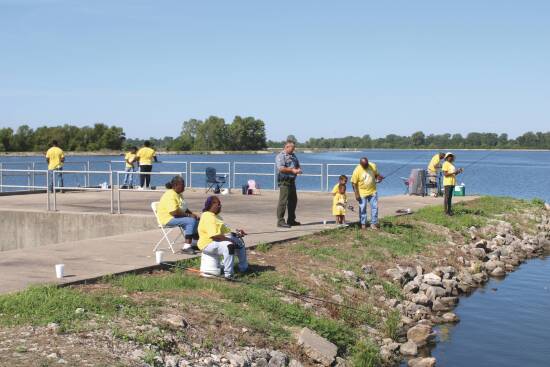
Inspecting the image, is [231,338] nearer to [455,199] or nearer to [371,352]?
[371,352]

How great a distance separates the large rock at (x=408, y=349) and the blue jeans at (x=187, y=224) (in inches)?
167

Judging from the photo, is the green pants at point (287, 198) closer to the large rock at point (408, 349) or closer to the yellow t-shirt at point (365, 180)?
the yellow t-shirt at point (365, 180)

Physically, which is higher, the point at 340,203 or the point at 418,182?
the point at 340,203

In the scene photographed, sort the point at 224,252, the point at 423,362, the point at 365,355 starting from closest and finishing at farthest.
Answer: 1. the point at 365,355
2. the point at 423,362
3. the point at 224,252

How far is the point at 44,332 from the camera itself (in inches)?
310

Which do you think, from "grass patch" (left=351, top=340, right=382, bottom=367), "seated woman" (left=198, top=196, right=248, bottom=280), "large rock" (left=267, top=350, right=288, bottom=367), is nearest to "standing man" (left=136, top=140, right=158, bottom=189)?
"seated woman" (left=198, top=196, right=248, bottom=280)

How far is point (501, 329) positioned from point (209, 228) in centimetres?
573

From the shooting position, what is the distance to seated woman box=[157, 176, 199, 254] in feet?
42.5

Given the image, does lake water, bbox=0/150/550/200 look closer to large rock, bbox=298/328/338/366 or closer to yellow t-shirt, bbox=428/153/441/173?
yellow t-shirt, bbox=428/153/441/173

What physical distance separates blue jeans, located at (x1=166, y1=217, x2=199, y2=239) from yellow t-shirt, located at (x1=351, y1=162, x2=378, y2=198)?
5252 mm

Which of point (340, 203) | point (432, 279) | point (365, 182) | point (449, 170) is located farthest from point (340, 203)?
point (449, 170)

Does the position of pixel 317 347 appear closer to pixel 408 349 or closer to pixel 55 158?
pixel 408 349

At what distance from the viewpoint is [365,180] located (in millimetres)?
16984

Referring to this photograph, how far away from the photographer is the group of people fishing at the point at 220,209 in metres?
11.1
